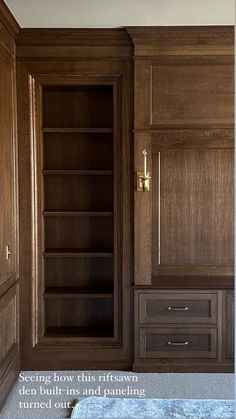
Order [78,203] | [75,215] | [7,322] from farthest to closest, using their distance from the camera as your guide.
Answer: [78,203] < [75,215] < [7,322]

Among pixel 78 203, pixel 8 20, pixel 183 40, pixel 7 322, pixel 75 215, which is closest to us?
pixel 8 20

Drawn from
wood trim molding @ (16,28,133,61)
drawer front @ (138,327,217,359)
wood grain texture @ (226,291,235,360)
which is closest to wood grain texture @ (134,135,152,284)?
drawer front @ (138,327,217,359)

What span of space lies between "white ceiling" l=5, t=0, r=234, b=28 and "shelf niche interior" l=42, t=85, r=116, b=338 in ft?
2.24

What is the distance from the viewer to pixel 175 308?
153 inches

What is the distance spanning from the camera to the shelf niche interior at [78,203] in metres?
4.27

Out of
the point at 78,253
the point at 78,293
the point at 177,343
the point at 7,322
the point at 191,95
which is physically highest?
the point at 191,95

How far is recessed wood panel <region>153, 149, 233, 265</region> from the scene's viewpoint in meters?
3.99

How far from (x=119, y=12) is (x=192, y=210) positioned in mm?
1519

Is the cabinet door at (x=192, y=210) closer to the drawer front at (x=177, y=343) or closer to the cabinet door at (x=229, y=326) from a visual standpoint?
the cabinet door at (x=229, y=326)

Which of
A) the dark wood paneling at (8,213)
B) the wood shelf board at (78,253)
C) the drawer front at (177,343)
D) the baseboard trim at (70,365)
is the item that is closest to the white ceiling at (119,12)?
the dark wood paneling at (8,213)

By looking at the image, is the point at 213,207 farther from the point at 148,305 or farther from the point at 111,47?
the point at 111,47

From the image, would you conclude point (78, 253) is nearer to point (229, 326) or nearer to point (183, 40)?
point (229, 326)

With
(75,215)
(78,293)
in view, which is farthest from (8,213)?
(78,293)

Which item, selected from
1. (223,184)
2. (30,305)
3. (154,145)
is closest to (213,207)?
(223,184)
